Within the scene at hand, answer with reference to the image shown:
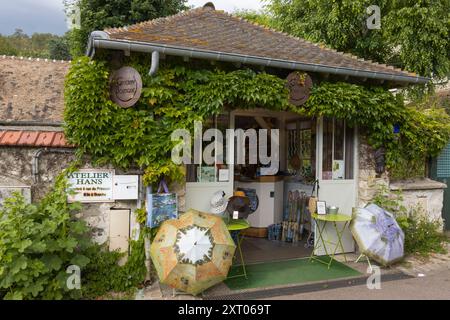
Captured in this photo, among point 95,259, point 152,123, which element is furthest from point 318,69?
point 95,259

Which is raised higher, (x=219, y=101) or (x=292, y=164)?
(x=219, y=101)

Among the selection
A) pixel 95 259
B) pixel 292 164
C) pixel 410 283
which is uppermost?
pixel 292 164

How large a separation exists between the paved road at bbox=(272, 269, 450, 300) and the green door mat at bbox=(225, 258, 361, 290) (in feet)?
1.32

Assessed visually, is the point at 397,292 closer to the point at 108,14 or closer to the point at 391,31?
the point at 391,31

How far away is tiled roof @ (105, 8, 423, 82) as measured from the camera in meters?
4.91

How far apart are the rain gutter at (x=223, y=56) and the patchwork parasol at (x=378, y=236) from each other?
225 cm

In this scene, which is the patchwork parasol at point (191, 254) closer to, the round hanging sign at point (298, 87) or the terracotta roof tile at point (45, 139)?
the terracotta roof tile at point (45, 139)

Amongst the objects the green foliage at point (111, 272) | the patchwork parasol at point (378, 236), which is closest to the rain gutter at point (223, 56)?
the patchwork parasol at point (378, 236)

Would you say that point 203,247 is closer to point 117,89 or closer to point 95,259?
point 95,259

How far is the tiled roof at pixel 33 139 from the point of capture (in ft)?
14.6

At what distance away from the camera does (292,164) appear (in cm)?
772

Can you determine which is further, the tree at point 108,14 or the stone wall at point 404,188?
the tree at point 108,14

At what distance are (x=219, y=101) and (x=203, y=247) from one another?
199 cm

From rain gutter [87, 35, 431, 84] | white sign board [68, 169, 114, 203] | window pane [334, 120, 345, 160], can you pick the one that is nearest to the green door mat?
window pane [334, 120, 345, 160]
